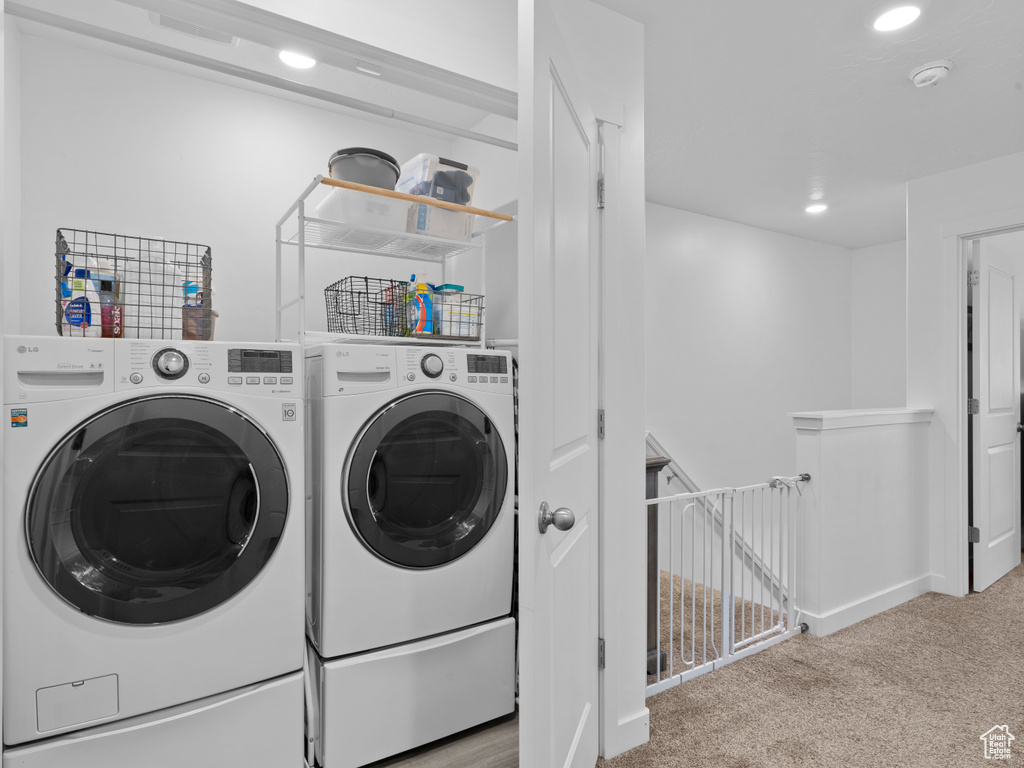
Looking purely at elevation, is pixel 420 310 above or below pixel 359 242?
below

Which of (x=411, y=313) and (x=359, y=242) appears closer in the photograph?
(x=411, y=313)

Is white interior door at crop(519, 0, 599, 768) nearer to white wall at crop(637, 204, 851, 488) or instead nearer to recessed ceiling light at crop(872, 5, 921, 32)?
recessed ceiling light at crop(872, 5, 921, 32)

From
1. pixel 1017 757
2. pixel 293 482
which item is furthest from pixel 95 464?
pixel 1017 757

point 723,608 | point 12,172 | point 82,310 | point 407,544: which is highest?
point 12,172

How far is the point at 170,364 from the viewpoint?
1.47 meters

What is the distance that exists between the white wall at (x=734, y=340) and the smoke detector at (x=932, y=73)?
1.75 m

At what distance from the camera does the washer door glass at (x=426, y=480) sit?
5.66ft

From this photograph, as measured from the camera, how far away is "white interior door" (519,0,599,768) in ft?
3.53

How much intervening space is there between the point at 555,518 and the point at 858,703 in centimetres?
173

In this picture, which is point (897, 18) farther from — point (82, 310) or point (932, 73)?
point (82, 310)

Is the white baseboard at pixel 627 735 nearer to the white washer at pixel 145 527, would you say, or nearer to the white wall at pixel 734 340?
the white washer at pixel 145 527

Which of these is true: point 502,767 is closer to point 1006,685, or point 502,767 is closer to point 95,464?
point 95,464

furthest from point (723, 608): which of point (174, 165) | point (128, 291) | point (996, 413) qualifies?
point (174, 165)

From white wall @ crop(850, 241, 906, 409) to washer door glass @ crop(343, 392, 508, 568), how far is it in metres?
4.42
